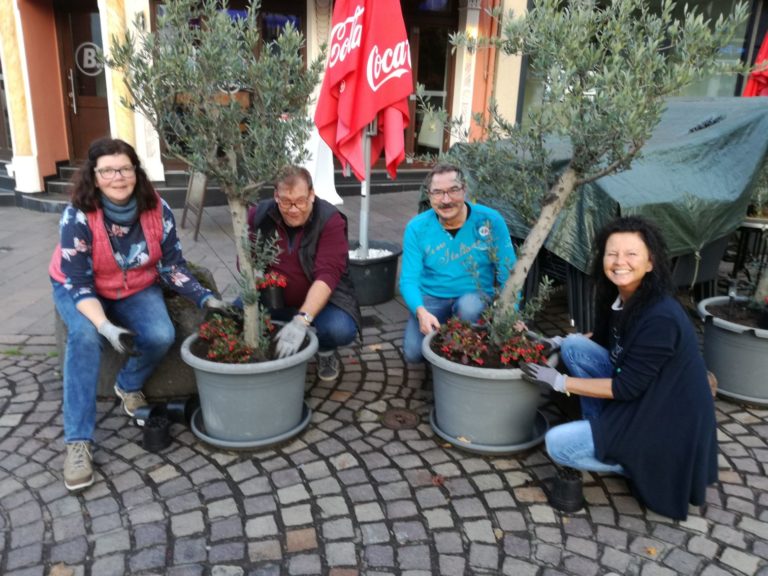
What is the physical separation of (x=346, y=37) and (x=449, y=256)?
1.96 metres

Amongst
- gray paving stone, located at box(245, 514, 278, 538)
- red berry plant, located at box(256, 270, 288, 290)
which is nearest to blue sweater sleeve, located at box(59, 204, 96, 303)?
red berry plant, located at box(256, 270, 288, 290)

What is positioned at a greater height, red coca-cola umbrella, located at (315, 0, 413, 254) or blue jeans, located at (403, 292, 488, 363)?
red coca-cola umbrella, located at (315, 0, 413, 254)

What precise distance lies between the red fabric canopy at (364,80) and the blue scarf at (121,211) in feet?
5.93

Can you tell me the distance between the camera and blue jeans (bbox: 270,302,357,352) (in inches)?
144

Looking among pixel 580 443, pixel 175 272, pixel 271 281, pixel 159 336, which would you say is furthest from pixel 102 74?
pixel 580 443

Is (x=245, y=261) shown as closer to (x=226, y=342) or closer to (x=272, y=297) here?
(x=226, y=342)

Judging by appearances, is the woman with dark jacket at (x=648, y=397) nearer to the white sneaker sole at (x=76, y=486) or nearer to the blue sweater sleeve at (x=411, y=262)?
the blue sweater sleeve at (x=411, y=262)

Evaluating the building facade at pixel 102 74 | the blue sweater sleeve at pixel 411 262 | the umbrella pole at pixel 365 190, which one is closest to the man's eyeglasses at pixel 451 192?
the blue sweater sleeve at pixel 411 262

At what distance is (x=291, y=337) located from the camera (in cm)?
313

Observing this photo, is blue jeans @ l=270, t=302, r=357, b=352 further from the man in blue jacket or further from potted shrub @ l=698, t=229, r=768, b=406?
potted shrub @ l=698, t=229, r=768, b=406

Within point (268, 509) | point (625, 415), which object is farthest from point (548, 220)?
point (268, 509)

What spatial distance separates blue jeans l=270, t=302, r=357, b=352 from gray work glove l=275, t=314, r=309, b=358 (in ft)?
1.37

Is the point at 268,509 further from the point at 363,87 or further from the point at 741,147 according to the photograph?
the point at 741,147

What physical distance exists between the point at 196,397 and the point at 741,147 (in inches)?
169
